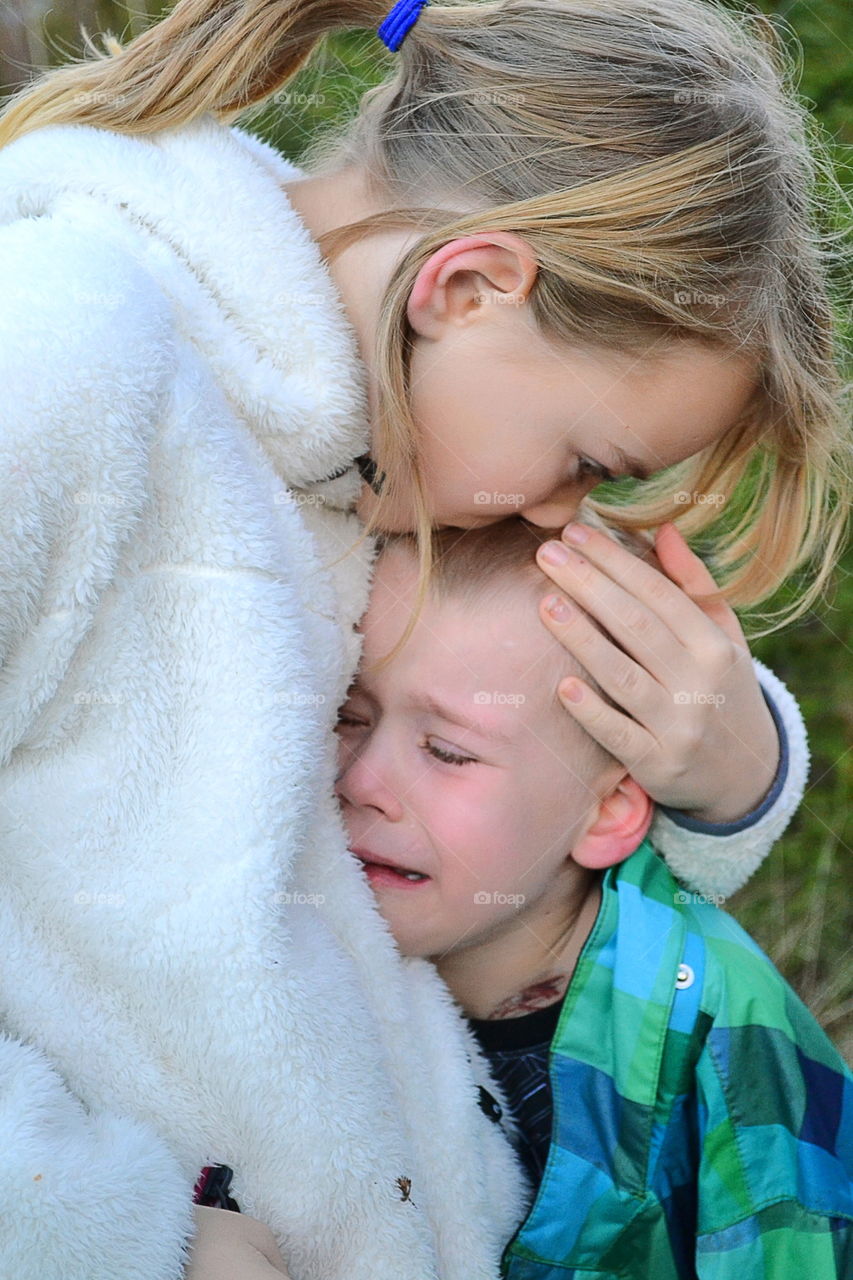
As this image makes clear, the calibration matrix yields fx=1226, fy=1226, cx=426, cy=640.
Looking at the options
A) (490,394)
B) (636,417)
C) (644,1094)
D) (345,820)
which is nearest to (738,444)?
(636,417)

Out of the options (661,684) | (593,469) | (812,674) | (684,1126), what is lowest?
(812,674)

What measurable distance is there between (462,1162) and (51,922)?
63cm

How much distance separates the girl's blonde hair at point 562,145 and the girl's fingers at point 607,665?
237 millimetres

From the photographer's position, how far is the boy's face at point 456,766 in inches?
68.3

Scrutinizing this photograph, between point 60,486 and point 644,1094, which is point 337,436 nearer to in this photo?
point 60,486

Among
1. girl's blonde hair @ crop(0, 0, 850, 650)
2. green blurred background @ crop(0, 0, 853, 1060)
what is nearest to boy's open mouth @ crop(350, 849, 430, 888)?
girl's blonde hair @ crop(0, 0, 850, 650)

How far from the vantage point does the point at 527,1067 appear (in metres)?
1.87

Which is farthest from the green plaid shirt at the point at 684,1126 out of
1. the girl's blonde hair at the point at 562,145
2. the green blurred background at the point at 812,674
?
the green blurred background at the point at 812,674

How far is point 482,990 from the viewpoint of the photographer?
6.27 feet

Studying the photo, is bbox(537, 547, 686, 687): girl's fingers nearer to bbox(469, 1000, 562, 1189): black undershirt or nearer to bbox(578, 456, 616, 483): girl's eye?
bbox(578, 456, 616, 483): girl's eye

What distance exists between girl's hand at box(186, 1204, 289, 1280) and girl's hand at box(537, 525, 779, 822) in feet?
2.72

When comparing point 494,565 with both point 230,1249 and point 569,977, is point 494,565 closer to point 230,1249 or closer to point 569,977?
point 569,977

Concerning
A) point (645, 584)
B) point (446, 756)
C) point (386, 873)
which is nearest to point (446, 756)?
point (446, 756)

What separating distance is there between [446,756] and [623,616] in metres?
0.35
